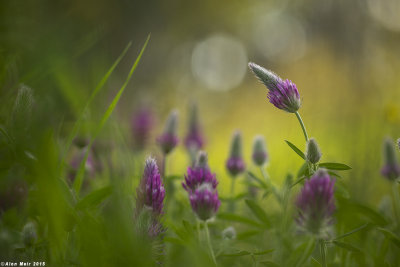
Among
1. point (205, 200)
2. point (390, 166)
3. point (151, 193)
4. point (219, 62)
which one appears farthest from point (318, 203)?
point (219, 62)

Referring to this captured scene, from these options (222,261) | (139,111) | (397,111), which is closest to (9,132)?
(222,261)

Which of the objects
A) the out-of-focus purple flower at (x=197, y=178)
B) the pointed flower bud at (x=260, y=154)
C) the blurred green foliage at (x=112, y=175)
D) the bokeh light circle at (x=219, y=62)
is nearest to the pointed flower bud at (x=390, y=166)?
the blurred green foliage at (x=112, y=175)

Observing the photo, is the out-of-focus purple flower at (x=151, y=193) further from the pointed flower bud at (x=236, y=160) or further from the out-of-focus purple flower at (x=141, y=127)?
the out-of-focus purple flower at (x=141, y=127)

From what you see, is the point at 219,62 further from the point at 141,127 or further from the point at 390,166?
the point at 390,166

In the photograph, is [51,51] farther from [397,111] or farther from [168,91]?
[168,91]

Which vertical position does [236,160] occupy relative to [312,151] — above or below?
below

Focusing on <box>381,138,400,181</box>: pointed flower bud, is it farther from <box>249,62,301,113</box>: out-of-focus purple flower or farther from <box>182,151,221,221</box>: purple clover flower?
<box>182,151,221,221</box>: purple clover flower
